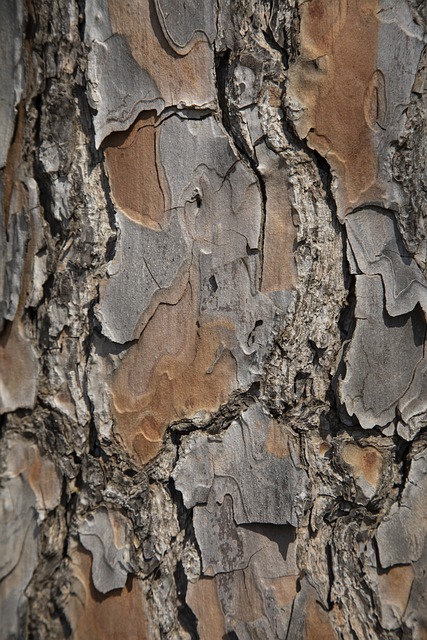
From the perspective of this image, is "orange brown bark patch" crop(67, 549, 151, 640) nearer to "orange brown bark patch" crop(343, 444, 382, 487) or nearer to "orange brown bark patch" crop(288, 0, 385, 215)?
"orange brown bark patch" crop(343, 444, 382, 487)

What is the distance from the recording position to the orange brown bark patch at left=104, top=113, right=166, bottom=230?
84cm

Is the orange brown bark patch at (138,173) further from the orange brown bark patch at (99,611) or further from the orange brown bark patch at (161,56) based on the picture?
the orange brown bark patch at (99,611)

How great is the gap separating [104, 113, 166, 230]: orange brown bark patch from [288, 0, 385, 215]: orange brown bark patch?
0.67ft

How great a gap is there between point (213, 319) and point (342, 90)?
14.3 inches

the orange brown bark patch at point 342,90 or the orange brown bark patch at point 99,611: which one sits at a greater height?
the orange brown bark patch at point 342,90

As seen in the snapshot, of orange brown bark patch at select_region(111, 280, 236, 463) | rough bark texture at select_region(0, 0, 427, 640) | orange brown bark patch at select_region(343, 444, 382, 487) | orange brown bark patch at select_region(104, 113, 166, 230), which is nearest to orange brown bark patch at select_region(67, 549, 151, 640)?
rough bark texture at select_region(0, 0, 427, 640)

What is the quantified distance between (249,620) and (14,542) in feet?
1.17

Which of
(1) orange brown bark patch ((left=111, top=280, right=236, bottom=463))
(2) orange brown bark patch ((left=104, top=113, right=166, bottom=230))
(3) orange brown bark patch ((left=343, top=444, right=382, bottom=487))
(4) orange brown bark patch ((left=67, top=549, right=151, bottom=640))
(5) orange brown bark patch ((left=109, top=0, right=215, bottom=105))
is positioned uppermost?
(5) orange brown bark patch ((left=109, top=0, right=215, bottom=105))

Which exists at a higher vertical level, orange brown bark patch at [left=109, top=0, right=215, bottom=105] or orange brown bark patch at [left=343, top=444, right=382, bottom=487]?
orange brown bark patch at [left=109, top=0, right=215, bottom=105]

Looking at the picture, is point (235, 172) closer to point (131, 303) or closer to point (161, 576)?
point (131, 303)

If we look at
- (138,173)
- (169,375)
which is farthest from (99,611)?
(138,173)

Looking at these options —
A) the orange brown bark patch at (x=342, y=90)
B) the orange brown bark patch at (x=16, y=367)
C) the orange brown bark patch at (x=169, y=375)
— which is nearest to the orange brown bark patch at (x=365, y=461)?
the orange brown bark patch at (x=169, y=375)

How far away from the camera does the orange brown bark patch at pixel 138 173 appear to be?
84 cm

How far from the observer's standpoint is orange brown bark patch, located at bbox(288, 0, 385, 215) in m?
0.82
